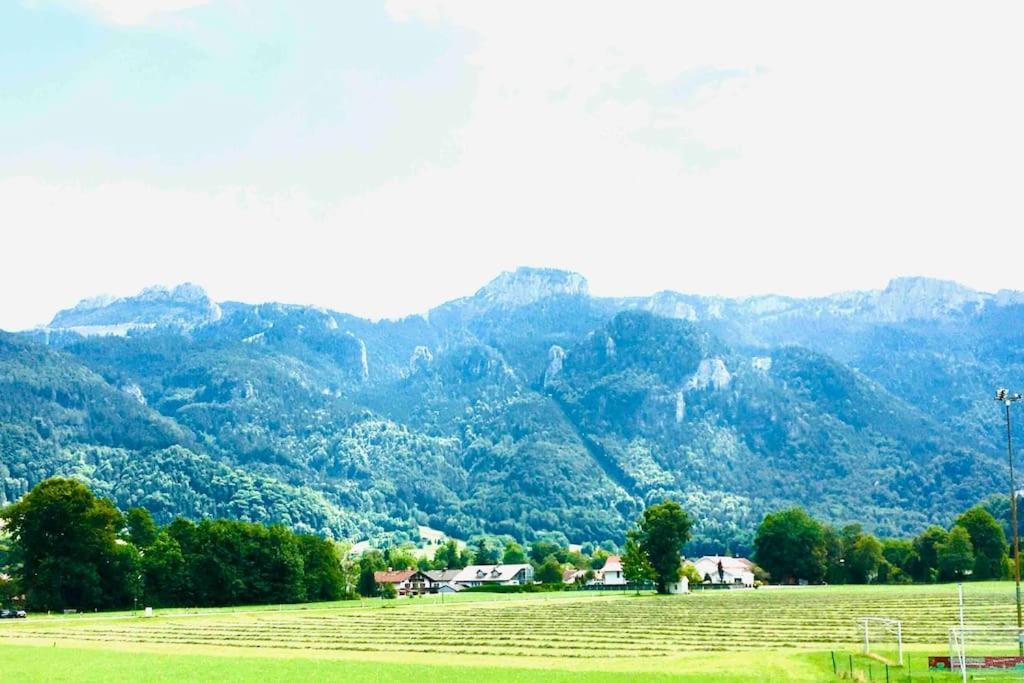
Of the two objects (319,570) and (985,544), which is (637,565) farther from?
(985,544)

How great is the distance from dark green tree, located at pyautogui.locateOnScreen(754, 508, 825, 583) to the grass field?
80.9m

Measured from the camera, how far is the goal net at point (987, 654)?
121ft

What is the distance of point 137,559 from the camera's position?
106m

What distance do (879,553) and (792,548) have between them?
1311 centimetres

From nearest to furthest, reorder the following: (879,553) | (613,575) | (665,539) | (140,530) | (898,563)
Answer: (140,530) < (665,539) < (879,553) < (898,563) < (613,575)

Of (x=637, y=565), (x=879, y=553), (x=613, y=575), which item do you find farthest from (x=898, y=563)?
(x=637, y=565)

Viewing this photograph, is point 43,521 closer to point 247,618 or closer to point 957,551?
point 247,618

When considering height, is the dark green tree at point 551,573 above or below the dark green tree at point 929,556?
below

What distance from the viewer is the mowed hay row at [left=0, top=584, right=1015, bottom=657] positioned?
5341cm

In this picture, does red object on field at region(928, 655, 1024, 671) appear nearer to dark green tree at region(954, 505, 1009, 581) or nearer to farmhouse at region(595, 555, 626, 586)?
dark green tree at region(954, 505, 1009, 581)

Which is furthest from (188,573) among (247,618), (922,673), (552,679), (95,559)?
(922,673)

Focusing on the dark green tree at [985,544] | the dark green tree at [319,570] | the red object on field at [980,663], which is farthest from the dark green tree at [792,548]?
the red object on field at [980,663]

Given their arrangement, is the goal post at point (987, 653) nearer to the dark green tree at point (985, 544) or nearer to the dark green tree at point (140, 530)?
the dark green tree at point (140, 530)

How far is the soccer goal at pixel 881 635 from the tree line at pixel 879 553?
95.5 meters
